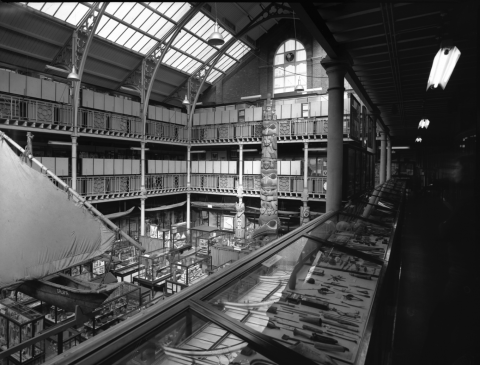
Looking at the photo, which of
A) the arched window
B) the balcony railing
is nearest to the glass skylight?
the arched window

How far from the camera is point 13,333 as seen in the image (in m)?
6.61

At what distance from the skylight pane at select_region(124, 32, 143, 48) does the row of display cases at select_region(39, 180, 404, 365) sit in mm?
17339

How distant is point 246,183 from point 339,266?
17.1m

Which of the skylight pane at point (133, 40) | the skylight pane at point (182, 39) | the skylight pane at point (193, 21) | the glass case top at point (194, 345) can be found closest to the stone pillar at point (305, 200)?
the skylight pane at point (193, 21)

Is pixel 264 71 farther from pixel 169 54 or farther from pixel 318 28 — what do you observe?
pixel 318 28

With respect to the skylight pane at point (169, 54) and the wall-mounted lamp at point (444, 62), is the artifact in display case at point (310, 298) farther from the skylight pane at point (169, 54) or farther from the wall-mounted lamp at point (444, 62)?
the skylight pane at point (169, 54)

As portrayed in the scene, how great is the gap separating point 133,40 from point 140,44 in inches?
22.6

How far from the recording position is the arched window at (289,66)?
21.4 metres

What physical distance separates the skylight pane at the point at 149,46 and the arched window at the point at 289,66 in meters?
8.17

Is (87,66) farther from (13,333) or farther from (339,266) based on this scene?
(339,266)

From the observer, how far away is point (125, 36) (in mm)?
17031

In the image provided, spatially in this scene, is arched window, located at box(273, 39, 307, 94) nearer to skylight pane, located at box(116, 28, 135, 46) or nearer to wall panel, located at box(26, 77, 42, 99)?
skylight pane, located at box(116, 28, 135, 46)

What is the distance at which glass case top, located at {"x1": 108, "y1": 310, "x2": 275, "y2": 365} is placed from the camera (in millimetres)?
1408

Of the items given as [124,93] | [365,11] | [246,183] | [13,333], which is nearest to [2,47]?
[124,93]
